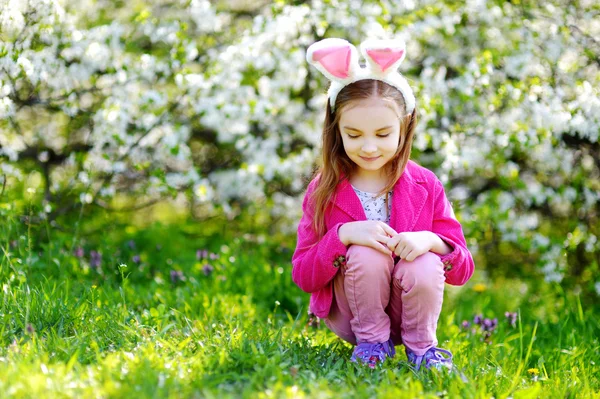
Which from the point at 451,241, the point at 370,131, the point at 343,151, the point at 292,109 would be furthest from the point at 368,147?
the point at 292,109

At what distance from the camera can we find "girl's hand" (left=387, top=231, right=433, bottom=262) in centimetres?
229

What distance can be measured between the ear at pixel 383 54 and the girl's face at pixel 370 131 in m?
0.12

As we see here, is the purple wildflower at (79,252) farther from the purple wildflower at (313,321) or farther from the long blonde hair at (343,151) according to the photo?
the long blonde hair at (343,151)

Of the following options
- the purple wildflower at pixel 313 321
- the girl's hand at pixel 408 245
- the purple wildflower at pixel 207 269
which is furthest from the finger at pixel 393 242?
the purple wildflower at pixel 207 269

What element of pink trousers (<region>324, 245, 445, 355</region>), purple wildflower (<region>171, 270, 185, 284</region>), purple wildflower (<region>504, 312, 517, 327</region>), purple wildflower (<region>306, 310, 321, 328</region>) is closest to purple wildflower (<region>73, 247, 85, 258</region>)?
purple wildflower (<region>171, 270, 185, 284</region>)

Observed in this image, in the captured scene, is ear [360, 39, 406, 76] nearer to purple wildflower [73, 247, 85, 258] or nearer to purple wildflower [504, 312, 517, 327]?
purple wildflower [504, 312, 517, 327]

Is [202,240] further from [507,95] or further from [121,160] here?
[507,95]

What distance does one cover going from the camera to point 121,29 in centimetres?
374

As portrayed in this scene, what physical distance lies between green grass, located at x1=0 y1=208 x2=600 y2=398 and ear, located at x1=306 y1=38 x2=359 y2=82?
920mm

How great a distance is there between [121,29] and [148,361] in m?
2.28

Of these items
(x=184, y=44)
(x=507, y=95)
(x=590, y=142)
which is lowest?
(x=590, y=142)

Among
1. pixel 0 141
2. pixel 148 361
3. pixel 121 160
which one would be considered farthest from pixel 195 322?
pixel 0 141

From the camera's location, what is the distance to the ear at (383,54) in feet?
7.59

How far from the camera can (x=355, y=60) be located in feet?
7.85
